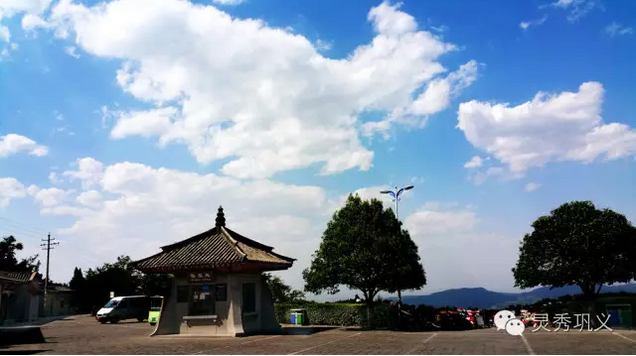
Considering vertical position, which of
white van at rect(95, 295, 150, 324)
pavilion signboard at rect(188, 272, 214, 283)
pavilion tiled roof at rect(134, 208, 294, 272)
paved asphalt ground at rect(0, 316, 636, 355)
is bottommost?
paved asphalt ground at rect(0, 316, 636, 355)

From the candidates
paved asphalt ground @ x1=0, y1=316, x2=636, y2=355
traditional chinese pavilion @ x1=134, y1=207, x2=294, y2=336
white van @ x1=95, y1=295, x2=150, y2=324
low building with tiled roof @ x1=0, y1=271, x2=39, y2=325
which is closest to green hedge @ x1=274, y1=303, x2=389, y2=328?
traditional chinese pavilion @ x1=134, y1=207, x2=294, y2=336

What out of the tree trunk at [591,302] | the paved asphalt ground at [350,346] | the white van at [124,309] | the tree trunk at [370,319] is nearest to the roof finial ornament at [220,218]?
the paved asphalt ground at [350,346]

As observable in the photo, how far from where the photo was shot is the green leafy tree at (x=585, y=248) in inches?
1256

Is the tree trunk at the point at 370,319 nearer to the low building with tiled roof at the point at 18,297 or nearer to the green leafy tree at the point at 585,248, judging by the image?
the green leafy tree at the point at 585,248

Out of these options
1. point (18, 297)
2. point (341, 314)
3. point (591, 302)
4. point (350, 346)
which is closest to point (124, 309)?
point (18, 297)

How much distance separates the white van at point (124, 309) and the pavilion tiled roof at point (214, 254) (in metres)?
18.5

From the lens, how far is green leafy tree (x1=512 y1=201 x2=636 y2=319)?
31906 millimetres

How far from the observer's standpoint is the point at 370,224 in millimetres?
34688

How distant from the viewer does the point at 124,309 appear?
45781mm

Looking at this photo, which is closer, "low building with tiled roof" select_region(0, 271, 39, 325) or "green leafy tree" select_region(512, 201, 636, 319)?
"green leafy tree" select_region(512, 201, 636, 319)

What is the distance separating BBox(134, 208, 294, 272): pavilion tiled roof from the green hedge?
23.1 ft

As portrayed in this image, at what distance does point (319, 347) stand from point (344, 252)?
574 inches

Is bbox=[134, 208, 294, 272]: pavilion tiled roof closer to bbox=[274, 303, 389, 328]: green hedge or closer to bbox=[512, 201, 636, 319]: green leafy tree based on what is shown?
bbox=[274, 303, 389, 328]: green hedge

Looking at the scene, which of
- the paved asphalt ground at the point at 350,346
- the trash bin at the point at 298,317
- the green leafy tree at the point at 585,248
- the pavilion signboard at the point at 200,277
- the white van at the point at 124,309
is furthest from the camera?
the white van at the point at 124,309
